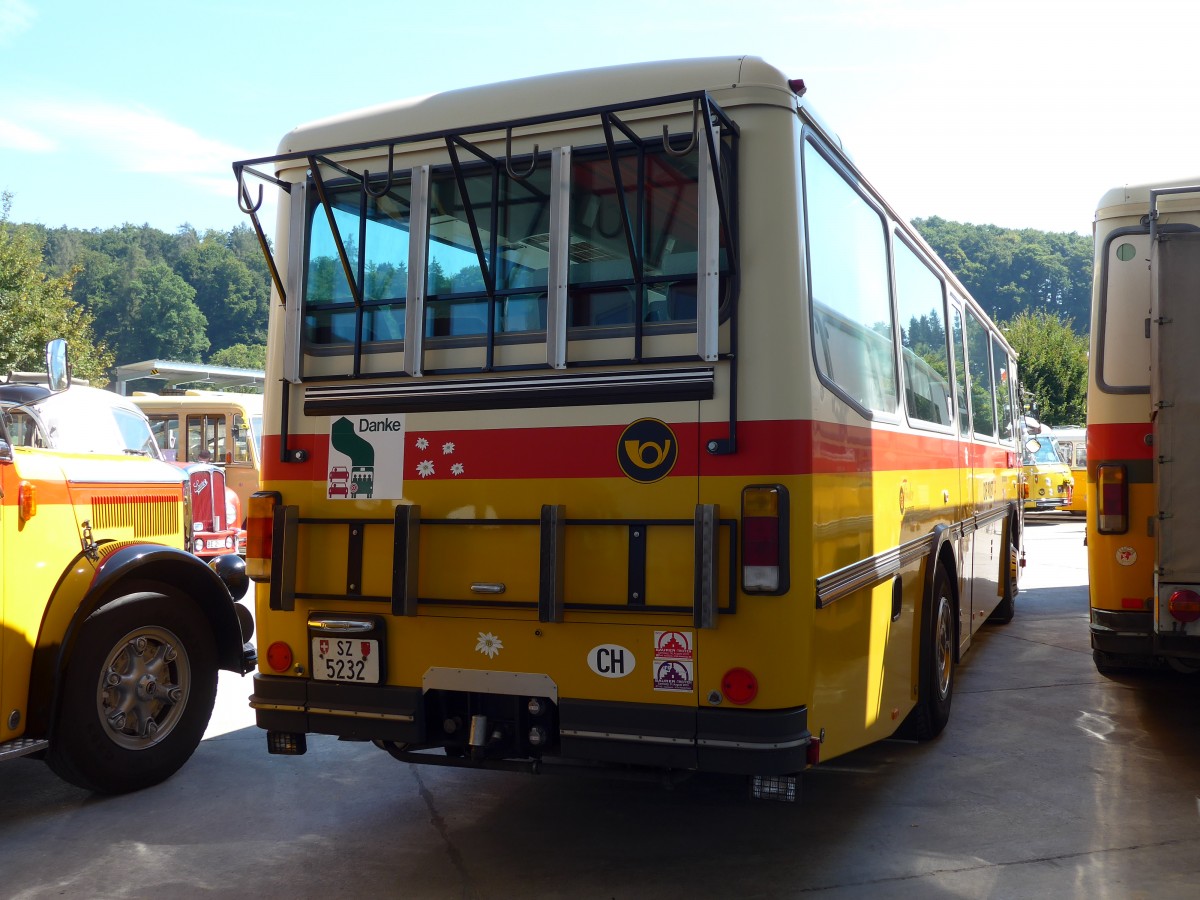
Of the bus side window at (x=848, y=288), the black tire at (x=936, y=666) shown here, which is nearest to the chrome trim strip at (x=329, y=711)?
the bus side window at (x=848, y=288)

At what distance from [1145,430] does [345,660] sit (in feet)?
15.5

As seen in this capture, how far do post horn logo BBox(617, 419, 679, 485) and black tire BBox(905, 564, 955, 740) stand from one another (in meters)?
2.59

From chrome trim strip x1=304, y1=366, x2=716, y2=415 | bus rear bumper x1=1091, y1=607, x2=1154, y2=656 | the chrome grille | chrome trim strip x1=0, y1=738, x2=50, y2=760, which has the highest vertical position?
chrome trim strip x1=304, y1=366, x2=716, y2=415

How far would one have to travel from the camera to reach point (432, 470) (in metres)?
4.42

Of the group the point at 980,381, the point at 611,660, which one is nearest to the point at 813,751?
the point at 611,660

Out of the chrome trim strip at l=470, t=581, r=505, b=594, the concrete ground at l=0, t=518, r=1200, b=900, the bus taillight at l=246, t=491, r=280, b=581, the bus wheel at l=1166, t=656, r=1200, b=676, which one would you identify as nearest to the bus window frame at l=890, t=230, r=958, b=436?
the bus wheel at l=1166, t=656, r=1200, b=676

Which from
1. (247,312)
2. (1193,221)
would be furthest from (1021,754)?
(247,312)

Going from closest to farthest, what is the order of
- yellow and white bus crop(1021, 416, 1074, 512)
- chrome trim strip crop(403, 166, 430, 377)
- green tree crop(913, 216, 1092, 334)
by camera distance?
1. chrome trim strip crop(403, 166, 430, 377)
2. yellow and white bus crop(1021, 416, 1074, 512)
3. green tree crop(913, 216, 1092, 334)

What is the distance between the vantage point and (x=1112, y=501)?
6.39 m

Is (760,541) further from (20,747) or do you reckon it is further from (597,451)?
(20,747)

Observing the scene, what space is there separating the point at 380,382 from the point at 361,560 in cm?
75

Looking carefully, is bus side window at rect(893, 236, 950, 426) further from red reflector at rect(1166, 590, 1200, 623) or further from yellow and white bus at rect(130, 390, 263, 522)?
yellow and white bus at rect(130, 390, 263, 522)

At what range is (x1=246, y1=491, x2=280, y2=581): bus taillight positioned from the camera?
4.64 m

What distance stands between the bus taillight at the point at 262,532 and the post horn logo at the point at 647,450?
159 centimetres
